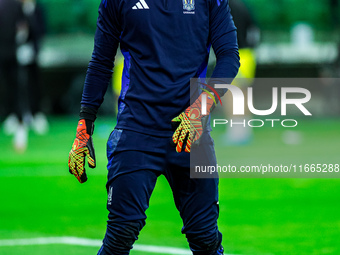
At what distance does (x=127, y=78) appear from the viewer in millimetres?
4852

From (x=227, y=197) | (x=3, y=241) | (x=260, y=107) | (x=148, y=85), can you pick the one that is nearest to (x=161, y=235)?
(x=3, y=241)

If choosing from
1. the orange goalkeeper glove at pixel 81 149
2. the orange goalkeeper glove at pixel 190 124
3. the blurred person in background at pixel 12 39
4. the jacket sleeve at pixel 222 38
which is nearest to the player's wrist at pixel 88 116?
the orange goalkeeper glove at pixel 81 149

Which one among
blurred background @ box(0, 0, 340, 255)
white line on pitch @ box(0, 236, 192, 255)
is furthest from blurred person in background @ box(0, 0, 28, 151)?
white line on pitch @ box(0, 236, 192, 255)

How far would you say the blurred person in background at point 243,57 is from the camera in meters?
14.6

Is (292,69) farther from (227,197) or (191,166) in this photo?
(191,166)

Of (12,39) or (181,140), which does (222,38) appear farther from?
(12,39)

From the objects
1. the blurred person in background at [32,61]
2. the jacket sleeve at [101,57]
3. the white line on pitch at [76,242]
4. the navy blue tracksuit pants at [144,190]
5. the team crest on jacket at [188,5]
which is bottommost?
the blurred person in background at [32,61]

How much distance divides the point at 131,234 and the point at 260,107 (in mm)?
18391

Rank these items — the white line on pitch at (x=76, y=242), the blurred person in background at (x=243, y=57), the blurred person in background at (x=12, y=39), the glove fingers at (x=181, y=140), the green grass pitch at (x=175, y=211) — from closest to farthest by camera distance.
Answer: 1. the glove fingers at (x=181, y=140)
2. the white line on pitch at (x=76, y=242)
3. the green grass pitch at (x=175, y=211)
4. the blurred person in background at (x=243, y=57)
5. the blurred person in background at (x=12, y=39)

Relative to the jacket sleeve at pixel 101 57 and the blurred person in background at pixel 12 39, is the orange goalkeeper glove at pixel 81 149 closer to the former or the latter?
the jacket sleeve at pixel 101 57

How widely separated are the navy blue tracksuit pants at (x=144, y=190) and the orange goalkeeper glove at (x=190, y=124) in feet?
0.30

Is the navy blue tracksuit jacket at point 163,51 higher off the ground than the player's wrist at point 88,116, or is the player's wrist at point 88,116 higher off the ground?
the navy blue tracksuit jacket at point 163,51

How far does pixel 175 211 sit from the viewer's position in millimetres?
8773

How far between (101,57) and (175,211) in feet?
13.5
